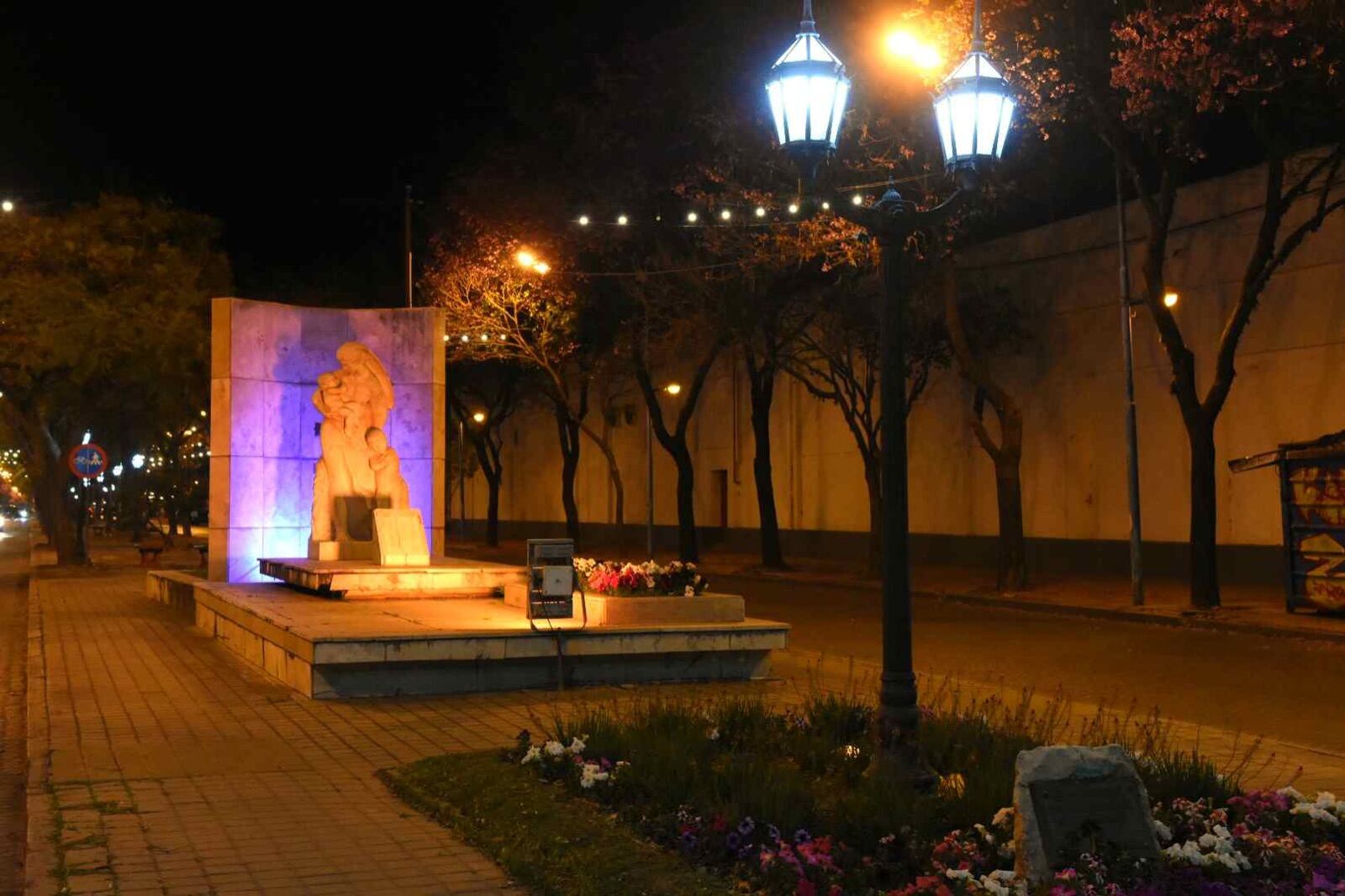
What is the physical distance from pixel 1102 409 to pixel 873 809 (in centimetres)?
2537

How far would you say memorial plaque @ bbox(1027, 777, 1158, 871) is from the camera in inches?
239


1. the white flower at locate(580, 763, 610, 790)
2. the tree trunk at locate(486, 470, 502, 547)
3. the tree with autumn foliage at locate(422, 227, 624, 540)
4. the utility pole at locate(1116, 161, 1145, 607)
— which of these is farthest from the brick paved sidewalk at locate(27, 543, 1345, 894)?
the tree trunk at locate(486, 470, 502, 547)

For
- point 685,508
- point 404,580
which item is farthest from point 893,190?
point 685,508

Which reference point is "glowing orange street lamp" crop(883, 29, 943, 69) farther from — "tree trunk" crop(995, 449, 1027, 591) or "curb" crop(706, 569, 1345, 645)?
"tree trunk" crop(995, 449, 1027, 591)

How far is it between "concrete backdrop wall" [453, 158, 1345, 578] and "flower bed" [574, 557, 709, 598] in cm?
1543

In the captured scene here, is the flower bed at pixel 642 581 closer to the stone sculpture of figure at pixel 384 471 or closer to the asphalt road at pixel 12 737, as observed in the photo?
the asphalt road at pixel 12 737

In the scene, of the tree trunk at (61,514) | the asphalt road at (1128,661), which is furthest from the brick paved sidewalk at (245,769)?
the tree trunk at (61,514)

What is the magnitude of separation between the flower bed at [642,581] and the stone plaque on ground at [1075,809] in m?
9.18

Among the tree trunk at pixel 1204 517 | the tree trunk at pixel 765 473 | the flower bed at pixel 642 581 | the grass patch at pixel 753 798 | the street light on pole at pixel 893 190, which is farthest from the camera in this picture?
the tree trunk at pixel 765 473

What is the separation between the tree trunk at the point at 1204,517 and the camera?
22.9m

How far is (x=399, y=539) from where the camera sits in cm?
2016

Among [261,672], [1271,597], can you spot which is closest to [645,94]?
[1271,597]

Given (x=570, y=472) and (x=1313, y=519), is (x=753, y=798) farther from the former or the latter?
(x=570, y=472)

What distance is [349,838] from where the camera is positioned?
25.6ft
